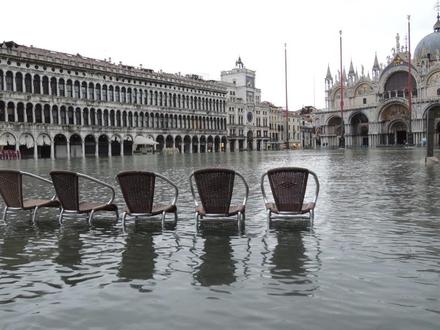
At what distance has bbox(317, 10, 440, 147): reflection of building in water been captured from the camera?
82125 mm

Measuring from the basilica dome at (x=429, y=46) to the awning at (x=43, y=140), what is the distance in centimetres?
6355

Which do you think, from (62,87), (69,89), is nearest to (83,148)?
→ (69,89)

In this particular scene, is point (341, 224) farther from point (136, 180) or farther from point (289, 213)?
point (136, 180)

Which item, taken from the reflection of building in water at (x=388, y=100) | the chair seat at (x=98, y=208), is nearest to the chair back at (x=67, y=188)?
the chair seat at (x=98, y=208)

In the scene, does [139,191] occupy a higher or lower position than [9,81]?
lower

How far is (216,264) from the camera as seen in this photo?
18.6ft

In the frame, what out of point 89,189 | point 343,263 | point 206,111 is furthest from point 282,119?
point 343,263

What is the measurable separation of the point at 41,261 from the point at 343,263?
351 centimetres

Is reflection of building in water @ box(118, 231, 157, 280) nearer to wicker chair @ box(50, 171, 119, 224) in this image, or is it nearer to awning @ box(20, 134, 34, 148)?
wicker chair @ box(50, 171, 119, 224)

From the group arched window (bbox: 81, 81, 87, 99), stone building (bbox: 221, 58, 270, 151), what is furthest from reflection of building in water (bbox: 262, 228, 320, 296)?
stone building (bbox: 221, 58, 270, 151)

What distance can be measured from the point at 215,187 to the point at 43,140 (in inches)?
2359

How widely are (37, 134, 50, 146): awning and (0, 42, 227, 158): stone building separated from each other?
13 cm

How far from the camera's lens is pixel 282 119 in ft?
427

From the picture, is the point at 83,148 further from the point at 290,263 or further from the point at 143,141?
the point at 290,263
